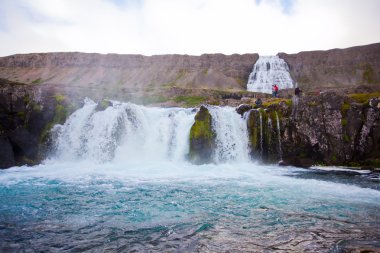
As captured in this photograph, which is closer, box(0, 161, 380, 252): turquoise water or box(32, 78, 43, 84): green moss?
box(0, 161, 380, 252): turquoise water

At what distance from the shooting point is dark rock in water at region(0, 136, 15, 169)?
2112cm

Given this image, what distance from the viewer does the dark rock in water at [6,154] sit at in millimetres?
21125

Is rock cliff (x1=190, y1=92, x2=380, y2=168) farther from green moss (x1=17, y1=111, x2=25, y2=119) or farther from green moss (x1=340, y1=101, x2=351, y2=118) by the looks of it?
green moss (x1=17, y1=111, x2=25, y2=119)

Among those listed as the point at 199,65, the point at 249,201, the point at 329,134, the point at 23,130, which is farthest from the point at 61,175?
the point at 199,65

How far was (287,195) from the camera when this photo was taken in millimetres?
12672

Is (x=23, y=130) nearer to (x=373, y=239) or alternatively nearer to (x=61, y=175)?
(x=61, y=175)

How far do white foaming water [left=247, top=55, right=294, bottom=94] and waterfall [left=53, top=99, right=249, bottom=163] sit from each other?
171 ft

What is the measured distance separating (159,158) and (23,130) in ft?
35.7

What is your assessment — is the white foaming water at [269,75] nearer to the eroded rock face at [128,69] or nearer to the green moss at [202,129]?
the eroded rock face at [128,69]

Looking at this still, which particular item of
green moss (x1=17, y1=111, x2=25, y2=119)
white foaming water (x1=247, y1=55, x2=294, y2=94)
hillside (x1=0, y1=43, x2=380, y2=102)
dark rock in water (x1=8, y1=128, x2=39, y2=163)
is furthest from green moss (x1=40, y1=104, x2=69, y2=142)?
white foaming water (x1=247, y1=55, x2=294, y2=94)

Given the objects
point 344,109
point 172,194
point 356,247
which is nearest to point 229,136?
point 344,109

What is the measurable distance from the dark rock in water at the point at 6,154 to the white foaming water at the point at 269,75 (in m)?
61.6

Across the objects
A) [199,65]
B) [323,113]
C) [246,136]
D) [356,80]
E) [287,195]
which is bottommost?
[287,195]

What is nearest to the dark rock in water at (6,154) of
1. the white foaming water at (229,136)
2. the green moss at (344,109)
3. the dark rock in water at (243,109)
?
the white foaming water at (229,136)
